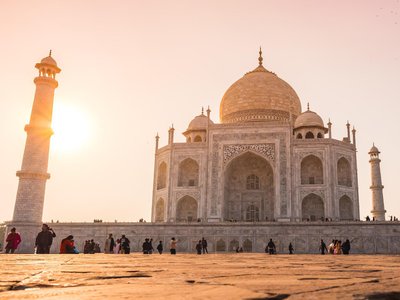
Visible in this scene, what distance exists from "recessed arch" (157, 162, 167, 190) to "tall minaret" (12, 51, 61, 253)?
10314mm

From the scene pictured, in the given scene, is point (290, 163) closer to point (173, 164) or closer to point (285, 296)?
point (173, 164)

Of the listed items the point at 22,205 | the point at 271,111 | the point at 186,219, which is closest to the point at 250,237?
the point at 186,219

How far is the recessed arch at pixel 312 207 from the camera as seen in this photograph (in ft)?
80.6

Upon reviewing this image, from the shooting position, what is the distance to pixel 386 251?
58.4 feet

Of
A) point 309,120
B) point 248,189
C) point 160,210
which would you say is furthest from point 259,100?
point 160,210

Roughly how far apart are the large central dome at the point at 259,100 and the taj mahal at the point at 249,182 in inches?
3.2

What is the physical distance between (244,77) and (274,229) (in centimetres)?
1662

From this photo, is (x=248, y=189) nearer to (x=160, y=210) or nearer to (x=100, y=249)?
(x=160, y=210)

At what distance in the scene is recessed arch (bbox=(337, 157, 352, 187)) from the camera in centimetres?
2589

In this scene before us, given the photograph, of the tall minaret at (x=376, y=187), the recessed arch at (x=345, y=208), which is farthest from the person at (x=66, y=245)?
the tall minaret at (x=376, y=187)

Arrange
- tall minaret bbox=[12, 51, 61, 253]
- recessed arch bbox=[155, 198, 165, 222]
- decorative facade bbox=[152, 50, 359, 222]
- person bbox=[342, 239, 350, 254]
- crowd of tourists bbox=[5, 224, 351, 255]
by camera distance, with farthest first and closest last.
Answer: recessed arch bbox=[155, 198, 165, 222]
decorative facade bbox=[152, 50, 359, 222]
tall minaret bbox=[12, 51, 61, 253]
person bbox=[342, 239, 350, 254]
crowd of tourists bbox=[5, 224, 351, 255]

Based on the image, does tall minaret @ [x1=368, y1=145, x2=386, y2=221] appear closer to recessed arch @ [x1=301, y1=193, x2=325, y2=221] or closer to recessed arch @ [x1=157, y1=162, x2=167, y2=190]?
recessed arch @ [x1=301, y1=193, x2=325, y2=221]

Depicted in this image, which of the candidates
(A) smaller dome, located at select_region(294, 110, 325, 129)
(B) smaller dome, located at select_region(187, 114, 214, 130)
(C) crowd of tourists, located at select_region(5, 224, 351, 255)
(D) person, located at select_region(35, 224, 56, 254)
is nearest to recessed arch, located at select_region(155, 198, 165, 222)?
(B) smaller dome, located at select_region(187, 114, 214, 130)

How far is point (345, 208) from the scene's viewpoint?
25328 mm
